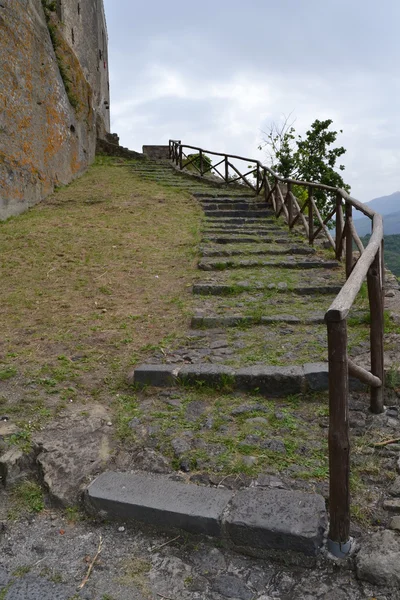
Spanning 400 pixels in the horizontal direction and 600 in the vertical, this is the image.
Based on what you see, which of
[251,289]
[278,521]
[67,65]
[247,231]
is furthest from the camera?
[67,65]

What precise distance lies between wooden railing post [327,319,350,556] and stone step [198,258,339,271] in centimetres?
425

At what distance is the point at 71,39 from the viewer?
16.3m

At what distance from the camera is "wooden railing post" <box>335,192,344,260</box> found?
5742mm

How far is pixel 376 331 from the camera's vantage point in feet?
9.25

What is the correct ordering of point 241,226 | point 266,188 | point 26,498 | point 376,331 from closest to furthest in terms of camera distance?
point 26,498 → point 376,331 → point 241,226 → point 266,188

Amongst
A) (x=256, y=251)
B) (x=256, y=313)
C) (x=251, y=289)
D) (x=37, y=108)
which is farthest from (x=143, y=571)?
(x=37, y=108)

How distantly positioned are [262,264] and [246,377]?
3.18 meters

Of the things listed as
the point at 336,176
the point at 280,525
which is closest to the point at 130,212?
the point at 280,525

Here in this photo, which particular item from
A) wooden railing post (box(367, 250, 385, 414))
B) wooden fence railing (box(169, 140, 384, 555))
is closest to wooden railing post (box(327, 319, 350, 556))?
wooden fence railing (box(169, 140, 384, 555))

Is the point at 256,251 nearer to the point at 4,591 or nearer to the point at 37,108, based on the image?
the point at 4,591

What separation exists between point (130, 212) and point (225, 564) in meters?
7.64

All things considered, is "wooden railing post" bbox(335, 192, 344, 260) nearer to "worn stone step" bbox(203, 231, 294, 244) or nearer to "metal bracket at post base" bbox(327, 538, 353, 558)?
"worn stone step" bbox(203, 231, 294, 244)

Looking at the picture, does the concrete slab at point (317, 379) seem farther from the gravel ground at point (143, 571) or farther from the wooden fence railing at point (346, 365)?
the gravel ground at point (143, 571)

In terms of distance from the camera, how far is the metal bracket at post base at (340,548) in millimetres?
1823
